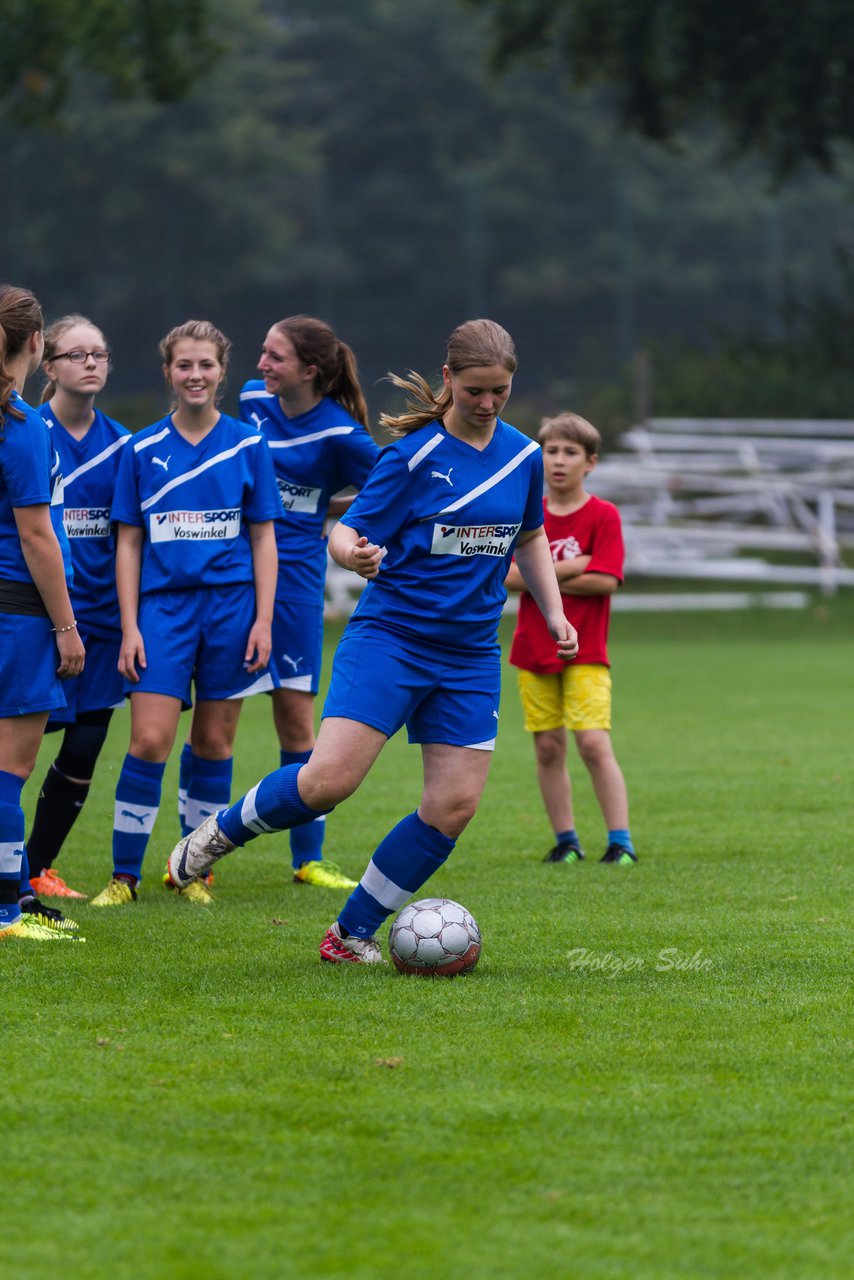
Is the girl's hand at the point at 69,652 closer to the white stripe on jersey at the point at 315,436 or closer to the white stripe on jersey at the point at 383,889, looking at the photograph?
the white stripe on jersey at the point at 383,889

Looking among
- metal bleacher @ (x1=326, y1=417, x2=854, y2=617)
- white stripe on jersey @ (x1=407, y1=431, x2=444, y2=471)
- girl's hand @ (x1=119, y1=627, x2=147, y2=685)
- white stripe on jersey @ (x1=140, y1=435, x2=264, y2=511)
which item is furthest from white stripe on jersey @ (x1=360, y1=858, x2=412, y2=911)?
metal bleacher @ (x1=326, y1=417, x2=854, y2=617)

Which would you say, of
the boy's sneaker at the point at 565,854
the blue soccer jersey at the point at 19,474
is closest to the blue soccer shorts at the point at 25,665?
the blue soccer jersey at the point at 19,474

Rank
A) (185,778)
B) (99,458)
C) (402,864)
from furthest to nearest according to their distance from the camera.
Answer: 1. (185,778)
2. (99,458)
3. (402,864)

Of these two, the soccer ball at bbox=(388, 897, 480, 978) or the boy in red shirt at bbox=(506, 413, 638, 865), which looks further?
the boy in red shirt at bbox=(506, 413, 638, 865)

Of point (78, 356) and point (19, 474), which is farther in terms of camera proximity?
point (78, 356)

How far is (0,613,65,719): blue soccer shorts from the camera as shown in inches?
219

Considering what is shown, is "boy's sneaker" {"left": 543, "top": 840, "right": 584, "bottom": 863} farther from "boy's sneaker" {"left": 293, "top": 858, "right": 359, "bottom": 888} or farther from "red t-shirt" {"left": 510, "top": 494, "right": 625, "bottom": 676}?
"boy's sneaker" {"left": 293, "top": 858, "right": 359, "bottom": 888}

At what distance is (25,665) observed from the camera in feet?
18.3

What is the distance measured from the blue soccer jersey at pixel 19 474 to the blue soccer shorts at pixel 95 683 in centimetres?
114

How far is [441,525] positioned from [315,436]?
196 cm

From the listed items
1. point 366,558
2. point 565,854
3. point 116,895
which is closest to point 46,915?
point 116,895

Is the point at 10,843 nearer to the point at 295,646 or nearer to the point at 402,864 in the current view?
the point at 402,864

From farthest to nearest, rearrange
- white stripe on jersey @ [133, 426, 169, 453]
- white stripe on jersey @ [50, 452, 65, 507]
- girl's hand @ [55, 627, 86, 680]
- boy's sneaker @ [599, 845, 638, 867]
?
boy's sneaker @ [599, 845, 638, 867], white stripe on jersey @ [133, 426, 169, 453], white stripe on jersey @ [50, 452, 65, 507], girl's hand @ [55, 627, 86, 680]
